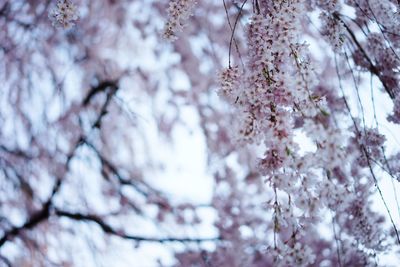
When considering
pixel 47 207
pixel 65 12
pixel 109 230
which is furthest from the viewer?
pixel 109 230

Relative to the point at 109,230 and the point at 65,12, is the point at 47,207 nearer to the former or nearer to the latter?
the point at 109,230

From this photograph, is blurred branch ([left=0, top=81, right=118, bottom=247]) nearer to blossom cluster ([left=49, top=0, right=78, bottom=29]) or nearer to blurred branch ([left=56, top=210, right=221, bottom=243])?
blurred branch ([left=56, top=210, right=221, bottom=243])

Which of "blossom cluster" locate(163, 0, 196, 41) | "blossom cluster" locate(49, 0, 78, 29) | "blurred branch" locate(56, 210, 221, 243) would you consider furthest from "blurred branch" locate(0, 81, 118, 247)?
"blossom cluster" locate(163, 0, 196, 41)

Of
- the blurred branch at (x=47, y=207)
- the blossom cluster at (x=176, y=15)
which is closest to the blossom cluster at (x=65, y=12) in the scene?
the blossom cluster at (x=176, y=15)

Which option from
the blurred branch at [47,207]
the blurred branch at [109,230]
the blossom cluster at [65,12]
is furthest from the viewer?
the blurred branch at [109,230]

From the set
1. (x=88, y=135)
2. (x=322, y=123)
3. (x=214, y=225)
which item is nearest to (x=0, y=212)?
(x=88, y=135)

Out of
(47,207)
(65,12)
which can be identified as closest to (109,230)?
(47,207)

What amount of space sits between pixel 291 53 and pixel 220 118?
198 inches

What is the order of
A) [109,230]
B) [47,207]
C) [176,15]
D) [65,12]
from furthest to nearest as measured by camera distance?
[109,230]
[47,207]
[65,12]
[176,15]

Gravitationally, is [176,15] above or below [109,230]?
below

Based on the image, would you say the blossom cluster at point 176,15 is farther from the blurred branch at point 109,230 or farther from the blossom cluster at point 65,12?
the blurred branch at point 109,230

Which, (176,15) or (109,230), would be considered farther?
(109,230)

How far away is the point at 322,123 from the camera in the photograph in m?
1.43

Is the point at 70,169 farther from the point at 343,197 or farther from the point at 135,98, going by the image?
the point at 343,197
